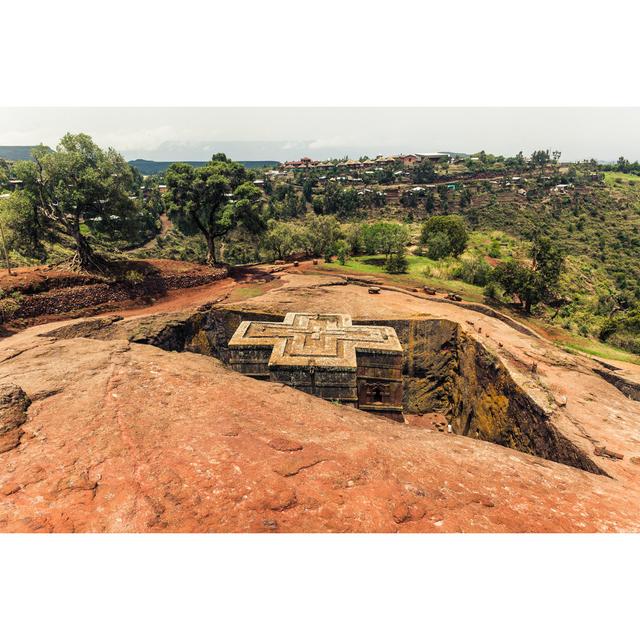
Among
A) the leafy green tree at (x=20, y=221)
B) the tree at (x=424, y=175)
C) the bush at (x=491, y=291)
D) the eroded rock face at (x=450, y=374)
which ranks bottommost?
the eroded rock face at (x=450, y=374)

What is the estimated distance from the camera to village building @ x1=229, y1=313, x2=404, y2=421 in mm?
12766

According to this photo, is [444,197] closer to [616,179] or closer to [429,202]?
[429,202]

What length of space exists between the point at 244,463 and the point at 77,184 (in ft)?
69.1

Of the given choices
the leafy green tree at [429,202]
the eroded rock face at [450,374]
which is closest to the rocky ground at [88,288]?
the eroded rock face at [450,374]

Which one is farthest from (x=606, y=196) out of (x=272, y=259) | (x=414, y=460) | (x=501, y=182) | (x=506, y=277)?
(x=414, y=460)

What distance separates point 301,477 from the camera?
5930mm

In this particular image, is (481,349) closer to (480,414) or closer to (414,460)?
(480,414)

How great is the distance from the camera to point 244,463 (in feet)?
20.1

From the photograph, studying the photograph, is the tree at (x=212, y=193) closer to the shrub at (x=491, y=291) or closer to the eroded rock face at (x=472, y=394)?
the eroded rock face at (x=472, y=394)

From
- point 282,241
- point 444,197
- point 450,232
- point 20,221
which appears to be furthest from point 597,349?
point 444,197

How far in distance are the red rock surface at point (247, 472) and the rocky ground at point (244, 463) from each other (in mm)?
27

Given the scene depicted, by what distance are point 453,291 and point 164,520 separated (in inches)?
1002

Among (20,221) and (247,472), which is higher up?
(20,221)

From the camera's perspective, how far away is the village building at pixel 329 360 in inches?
503
